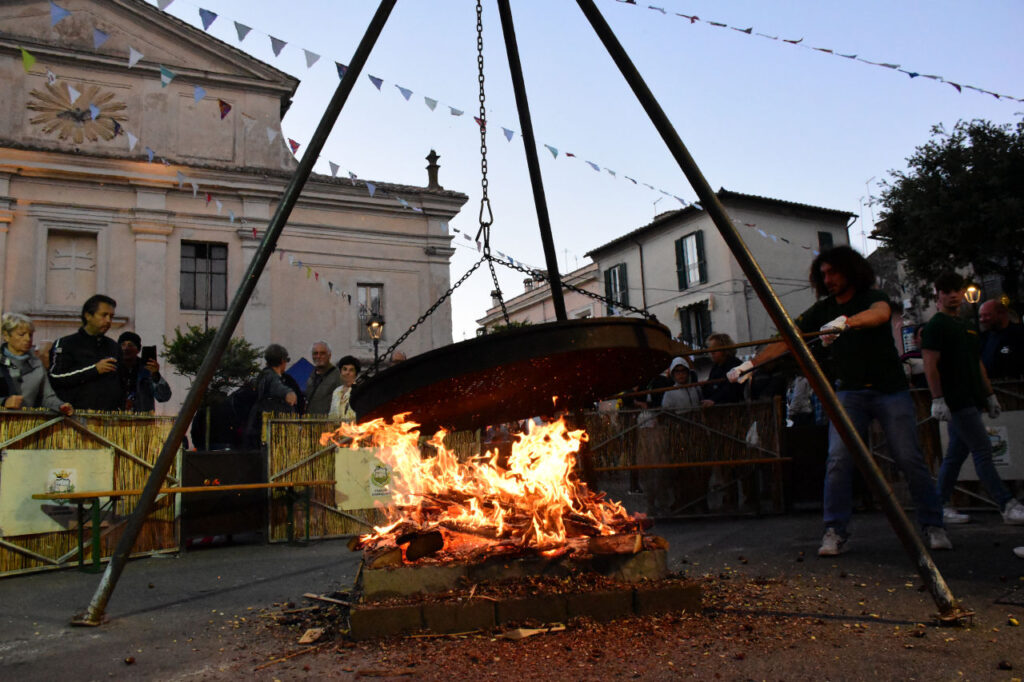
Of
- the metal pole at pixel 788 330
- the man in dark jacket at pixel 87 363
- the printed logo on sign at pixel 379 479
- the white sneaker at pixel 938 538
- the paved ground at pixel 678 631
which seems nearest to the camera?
the paved ground at pixel 678 631

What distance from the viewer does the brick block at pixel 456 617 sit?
353cm

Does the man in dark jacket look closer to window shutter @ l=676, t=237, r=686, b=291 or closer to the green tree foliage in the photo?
the green tree foliage

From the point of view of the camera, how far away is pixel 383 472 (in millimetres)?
8523

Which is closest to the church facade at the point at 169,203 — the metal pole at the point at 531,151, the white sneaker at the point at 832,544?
the metal pole at the point at 531,151

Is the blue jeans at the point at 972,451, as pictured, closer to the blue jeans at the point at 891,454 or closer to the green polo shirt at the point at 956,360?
the green polo shirt at the point at 956,360

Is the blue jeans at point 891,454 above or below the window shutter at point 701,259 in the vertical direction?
below

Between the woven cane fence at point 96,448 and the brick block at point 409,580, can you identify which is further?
the woven cane fence at point 96,448

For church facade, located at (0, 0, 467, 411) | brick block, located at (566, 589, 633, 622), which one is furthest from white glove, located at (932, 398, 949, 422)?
church facade, located at (0, 0, 467, 411)

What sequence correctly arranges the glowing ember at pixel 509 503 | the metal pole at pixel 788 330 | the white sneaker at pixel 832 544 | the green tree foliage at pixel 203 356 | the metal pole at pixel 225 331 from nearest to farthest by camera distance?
1. the metal pole at pixel 788 330
2. the metal pole at pixel 225 331
3. the glowing ember at pixel 509 503
4. the white sneaker at pixel 832 544
5. the green tree foliage at pixel 203 356

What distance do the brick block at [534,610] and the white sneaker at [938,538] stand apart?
10.3 ft

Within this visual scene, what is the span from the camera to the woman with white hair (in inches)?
264

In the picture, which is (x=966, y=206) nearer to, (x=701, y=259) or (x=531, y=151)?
(x=701, y=259)

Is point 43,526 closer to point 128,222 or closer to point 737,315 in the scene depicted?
point 128,222

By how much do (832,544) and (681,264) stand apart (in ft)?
104
